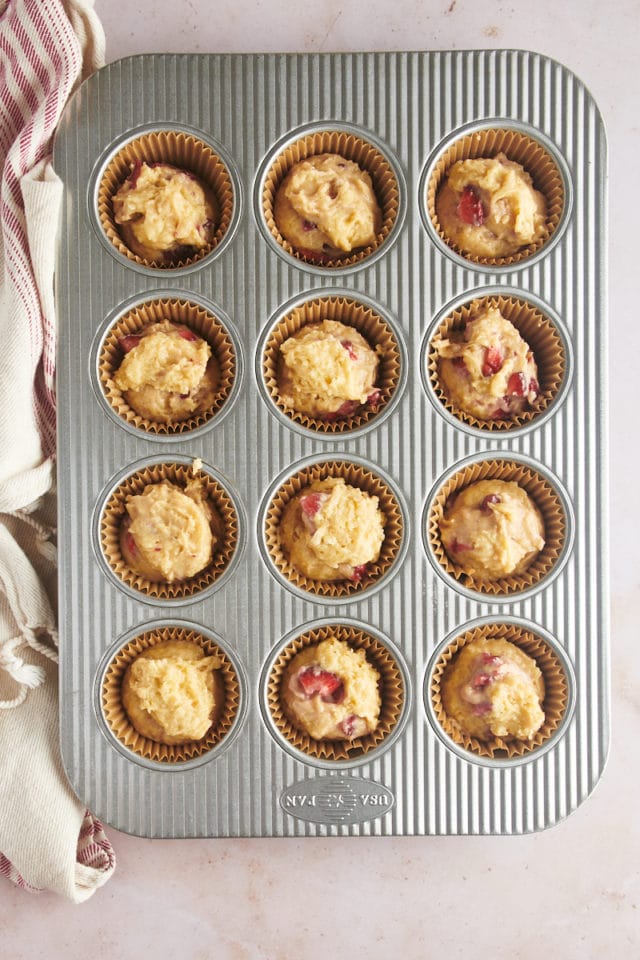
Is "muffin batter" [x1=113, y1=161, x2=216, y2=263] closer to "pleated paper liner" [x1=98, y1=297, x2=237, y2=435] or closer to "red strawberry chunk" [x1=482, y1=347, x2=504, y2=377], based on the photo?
"pleated paper liner" [x1=98, y1=297, x2=237, y2=435]

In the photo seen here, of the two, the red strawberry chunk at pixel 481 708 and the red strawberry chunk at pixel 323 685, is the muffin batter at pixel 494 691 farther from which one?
the red strawberry chunk at pixel 323 685

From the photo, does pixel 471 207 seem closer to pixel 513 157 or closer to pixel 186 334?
pixel 513 157

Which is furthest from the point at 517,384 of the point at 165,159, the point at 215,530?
the point at 165,159

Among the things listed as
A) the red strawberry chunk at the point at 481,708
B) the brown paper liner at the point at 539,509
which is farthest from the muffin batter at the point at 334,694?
the brown paper liner at the point at 539,509

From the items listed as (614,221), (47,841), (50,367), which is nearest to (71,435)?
(50,367)

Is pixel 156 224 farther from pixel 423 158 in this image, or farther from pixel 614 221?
pixel 614 221

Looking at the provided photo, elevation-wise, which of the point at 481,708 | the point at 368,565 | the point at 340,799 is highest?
the point at 368,565
